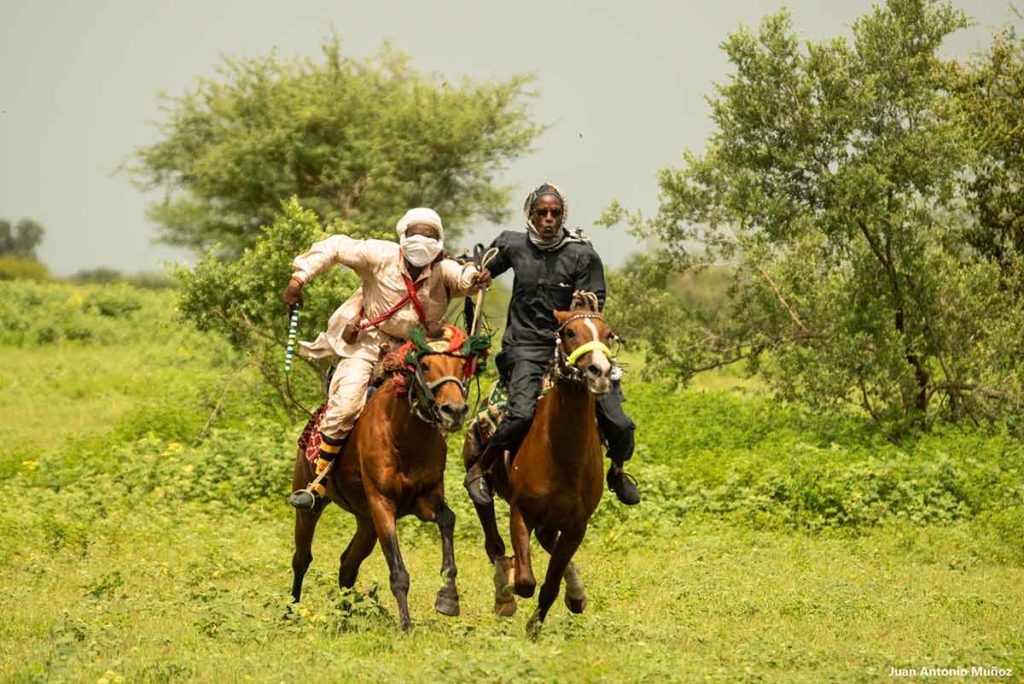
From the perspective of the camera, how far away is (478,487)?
1096 cm

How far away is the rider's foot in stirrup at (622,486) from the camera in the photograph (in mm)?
11008

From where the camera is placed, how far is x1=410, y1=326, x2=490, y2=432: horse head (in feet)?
32.3

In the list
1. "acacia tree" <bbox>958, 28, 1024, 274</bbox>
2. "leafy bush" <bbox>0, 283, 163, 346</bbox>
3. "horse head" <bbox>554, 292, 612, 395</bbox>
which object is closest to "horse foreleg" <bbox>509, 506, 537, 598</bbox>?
"horse head" <bbox>554, 292, 612, 395</bbox>

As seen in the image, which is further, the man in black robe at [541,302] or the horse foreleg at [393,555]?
the man in black robe at [541,302]

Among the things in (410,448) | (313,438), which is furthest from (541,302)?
(313,438)

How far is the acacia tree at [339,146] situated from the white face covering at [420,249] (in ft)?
95.0

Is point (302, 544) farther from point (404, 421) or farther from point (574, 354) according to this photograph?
point (574, 354)

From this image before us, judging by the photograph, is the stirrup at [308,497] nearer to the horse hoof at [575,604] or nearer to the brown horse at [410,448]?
the brown horse at [410,448]

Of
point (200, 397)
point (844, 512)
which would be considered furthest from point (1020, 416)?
point (200, 397)

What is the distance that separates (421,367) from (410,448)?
0.71 meters

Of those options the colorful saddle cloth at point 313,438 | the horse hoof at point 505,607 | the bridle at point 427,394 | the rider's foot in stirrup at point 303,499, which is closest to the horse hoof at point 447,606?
the horse hoof at point 505,607

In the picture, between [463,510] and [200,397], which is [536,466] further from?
[200,397]

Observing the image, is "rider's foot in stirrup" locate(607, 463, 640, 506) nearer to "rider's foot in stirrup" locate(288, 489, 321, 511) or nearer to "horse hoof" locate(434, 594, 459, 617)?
"horse hoof" locate(434, 594, 459, 617)

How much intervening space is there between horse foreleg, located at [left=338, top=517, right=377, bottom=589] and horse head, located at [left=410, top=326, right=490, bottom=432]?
1.66 m
